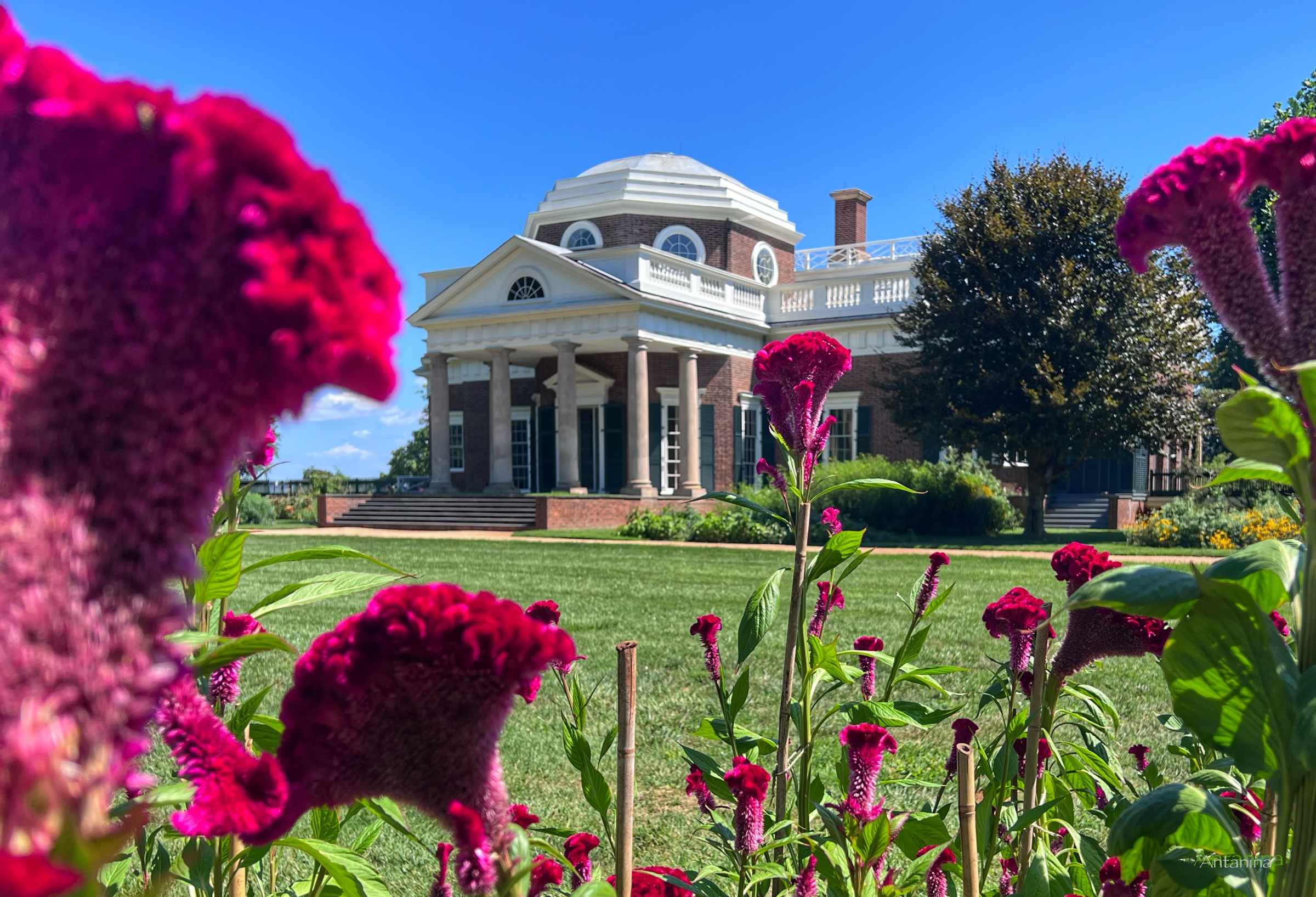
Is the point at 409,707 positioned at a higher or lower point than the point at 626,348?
lower

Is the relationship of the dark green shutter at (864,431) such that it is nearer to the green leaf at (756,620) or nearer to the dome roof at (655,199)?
the dome roof at (655,199)

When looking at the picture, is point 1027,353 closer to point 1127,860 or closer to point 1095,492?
point 1095,492

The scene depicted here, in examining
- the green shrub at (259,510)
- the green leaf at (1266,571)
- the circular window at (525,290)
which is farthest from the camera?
the circular window at (525,290)

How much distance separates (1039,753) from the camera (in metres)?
1.87

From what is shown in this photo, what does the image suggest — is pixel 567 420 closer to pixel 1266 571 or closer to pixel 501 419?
pixel 501 419

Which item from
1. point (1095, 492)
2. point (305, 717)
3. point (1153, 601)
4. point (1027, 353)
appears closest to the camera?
point (305, 717)

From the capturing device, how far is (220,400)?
428 millimetres

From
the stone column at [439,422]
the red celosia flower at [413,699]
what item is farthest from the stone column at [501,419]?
the red celosia flower at [413,699]

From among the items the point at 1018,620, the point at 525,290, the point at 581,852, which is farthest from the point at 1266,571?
the point at 525,290

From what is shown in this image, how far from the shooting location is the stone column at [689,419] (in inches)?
956

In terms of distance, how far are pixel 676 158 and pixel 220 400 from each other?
3291cm

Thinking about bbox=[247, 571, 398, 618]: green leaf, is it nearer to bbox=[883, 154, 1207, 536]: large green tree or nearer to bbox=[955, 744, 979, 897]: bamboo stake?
bbox=[955, 744, 979, 897]: bamboo stake

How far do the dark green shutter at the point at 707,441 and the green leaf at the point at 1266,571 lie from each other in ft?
78.9

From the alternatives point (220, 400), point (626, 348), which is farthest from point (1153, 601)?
point (626, 348)
